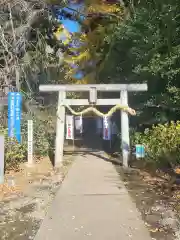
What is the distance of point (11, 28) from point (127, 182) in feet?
27.4

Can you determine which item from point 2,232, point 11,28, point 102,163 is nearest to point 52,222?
point 2,232

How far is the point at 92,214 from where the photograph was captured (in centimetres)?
596

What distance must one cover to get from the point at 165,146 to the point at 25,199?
16.0 ft

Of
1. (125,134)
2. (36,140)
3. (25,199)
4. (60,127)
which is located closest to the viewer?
(25,199)

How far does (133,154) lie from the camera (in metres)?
13.8

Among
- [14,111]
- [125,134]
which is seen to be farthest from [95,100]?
[14,111]

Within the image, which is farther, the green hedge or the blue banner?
the blue banner

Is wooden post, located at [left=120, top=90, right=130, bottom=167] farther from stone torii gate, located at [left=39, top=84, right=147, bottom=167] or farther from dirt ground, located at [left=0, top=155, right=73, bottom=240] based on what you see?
dirt ground, located at [left=0, top=155, right=73, bottom=240]

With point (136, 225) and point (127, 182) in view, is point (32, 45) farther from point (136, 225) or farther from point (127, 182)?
point (136, 225)

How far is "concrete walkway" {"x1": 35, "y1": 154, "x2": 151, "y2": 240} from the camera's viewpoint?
498 cm

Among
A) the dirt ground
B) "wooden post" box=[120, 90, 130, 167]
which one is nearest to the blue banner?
the dirt ground

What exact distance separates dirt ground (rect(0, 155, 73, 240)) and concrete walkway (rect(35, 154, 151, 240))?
0.22 metres

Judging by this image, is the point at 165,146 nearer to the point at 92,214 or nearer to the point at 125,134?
the point at 125,134

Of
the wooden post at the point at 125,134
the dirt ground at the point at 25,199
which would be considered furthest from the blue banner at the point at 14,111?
the wooden post at the point at 125,134
